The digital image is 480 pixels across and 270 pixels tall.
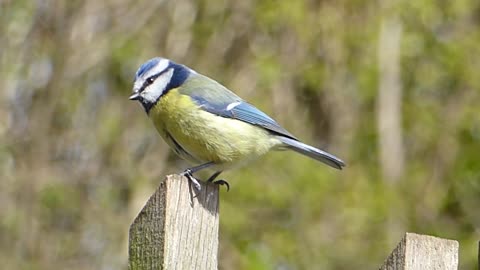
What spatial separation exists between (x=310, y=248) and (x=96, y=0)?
5.66 feet

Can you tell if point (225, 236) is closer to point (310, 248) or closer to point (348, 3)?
point (310, 248)

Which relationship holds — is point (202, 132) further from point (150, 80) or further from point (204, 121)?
point (150, 80)

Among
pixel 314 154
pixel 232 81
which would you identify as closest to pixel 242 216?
pixel 232 81

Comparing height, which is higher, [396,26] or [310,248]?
[396,26]

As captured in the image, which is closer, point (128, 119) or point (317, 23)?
point (128, 119)

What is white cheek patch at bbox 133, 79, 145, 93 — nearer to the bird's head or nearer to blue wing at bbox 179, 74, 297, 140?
the bird's head

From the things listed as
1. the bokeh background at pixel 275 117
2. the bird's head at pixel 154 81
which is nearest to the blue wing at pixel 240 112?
the bird's head at pixel 154 81

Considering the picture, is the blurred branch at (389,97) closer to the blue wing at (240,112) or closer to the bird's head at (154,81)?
the blue wing at (240,112)

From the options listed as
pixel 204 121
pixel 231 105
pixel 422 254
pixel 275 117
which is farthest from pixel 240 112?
pixel 275 117

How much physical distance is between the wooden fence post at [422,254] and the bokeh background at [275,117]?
2618mm

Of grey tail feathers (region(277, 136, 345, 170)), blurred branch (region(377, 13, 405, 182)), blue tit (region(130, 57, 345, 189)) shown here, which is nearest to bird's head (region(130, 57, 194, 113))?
blue tit (region(130, 57, 345, 189))

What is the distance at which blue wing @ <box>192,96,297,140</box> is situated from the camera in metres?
2.78

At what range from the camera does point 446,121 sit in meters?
5.44

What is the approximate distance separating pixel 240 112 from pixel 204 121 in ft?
0.66
